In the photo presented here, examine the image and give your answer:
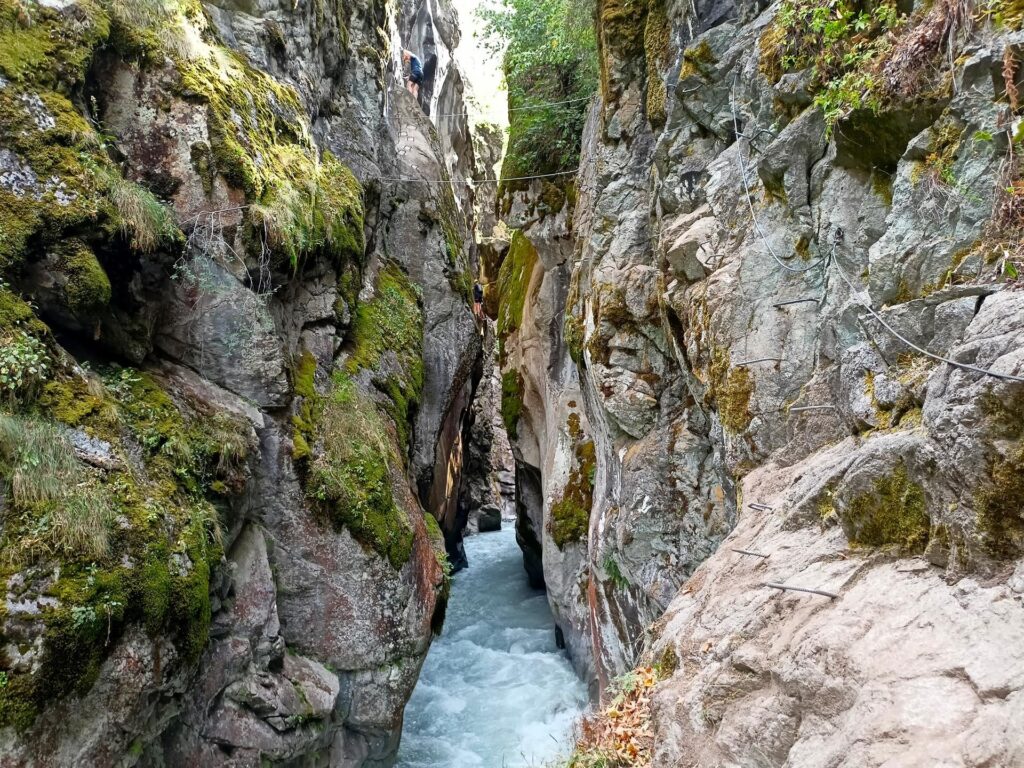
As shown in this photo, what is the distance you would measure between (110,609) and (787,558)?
5.34 meters

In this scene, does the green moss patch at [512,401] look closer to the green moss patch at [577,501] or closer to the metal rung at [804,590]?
the green moss patch at [577,501]

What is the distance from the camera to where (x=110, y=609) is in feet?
16.4

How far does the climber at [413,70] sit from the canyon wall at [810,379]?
11103mm

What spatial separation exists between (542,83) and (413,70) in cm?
765

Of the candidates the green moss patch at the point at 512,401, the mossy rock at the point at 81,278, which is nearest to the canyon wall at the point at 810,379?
the green moss patch at the point at 512,401

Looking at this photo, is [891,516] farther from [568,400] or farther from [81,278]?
[568,400]

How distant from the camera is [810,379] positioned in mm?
5328

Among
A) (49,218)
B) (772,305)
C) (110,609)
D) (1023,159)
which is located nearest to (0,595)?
(110,609)

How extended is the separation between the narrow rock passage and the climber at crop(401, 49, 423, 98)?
16317 mm

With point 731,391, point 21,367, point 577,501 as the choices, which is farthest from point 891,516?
point 577,501

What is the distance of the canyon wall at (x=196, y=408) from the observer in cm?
504

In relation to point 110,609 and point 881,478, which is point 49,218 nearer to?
point 110,609

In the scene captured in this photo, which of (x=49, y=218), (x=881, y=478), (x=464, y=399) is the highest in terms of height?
(x=49, y=218)

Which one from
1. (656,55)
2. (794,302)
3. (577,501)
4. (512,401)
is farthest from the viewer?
(512,401)
